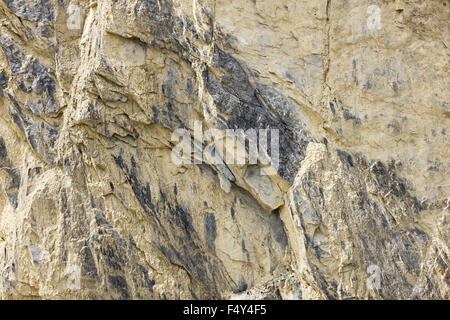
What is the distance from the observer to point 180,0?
603 centimetres

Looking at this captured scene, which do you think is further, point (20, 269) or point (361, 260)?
point (20, 269)

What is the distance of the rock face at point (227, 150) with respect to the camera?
5.75m

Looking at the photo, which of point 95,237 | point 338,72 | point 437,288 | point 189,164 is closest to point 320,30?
point 338,72

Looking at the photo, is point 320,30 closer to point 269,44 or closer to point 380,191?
point 269,44

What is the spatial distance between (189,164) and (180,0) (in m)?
2.00

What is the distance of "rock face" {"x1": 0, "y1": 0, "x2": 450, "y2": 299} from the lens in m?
5.75

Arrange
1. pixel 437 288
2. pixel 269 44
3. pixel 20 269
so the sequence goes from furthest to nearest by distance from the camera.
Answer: pixel 20 269 < pixel 269 44 < pixel 437 288

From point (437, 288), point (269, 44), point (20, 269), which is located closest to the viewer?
point (437, 288)

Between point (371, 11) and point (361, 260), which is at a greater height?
point (371, 11)

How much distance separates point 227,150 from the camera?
6020mm

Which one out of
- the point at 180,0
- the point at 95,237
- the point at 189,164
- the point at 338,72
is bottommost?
the point at 95,237

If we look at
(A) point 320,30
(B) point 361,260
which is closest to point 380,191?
(B) point 361,260

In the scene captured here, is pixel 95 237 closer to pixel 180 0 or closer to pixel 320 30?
pixel 180 0

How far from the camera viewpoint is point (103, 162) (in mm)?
6223
